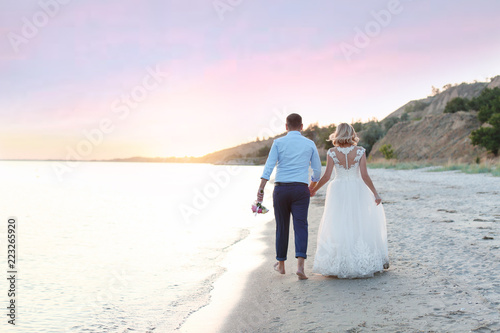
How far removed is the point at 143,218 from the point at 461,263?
1372 cm

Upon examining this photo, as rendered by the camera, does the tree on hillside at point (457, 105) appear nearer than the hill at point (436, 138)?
No

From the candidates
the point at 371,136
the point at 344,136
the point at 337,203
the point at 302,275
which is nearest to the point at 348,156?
the point at 344,136

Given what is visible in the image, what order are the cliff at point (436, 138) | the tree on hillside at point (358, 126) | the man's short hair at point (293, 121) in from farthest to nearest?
1. the tree on hillside at point (358, 126)
2. the cliff at point (436, 138)
3. the man's short hair at point (293, 121)

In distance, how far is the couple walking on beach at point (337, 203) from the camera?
545 centimetres

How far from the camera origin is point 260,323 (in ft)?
14.1

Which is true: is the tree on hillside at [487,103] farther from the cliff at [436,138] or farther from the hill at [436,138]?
the cliff at [436,138]

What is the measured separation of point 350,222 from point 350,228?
78mm

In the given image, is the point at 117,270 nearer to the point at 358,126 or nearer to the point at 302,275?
the point at 302,275

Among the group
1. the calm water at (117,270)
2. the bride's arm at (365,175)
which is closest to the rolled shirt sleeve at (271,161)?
the bride's arm at (365,175)

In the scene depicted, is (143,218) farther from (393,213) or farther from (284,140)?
(284,140)

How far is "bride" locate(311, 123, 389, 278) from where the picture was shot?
5.41 metres

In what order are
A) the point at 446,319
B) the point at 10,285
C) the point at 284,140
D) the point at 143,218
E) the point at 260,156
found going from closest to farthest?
the point at 446,319, the point at 284,140, the point at 10,285, the point at 143,218, the point at 260,156

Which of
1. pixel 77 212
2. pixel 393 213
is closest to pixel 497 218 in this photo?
pixel 393 213

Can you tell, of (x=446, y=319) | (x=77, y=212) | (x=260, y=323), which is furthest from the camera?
(x=77, y=212)
